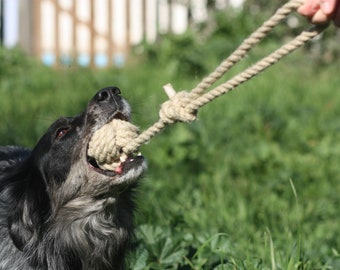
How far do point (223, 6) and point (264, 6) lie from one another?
2.66 ft

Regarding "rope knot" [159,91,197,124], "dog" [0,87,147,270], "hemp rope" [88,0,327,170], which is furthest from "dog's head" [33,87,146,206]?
"rope knot" [159,91,197,124]

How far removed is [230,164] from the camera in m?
6.47

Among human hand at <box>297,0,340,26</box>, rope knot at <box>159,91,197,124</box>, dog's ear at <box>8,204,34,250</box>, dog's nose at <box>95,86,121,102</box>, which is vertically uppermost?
human hand at <box>297,0,340,26</box>

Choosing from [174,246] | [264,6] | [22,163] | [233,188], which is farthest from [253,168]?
[264,6]

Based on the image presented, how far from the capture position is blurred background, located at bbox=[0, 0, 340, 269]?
14.0 feet

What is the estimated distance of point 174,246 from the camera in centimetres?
409

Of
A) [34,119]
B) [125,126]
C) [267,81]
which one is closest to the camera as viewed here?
[125,126]

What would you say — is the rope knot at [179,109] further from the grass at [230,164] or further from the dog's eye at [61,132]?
the grass at [230,164]

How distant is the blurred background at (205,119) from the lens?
426cm

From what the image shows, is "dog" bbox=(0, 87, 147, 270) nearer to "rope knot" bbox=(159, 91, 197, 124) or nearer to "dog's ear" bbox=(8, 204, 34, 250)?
"dog's ear" bbox=(8, 204, 34, 250)

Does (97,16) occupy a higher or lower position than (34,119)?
lower

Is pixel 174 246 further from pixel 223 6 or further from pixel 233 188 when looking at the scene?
pixel 223 6

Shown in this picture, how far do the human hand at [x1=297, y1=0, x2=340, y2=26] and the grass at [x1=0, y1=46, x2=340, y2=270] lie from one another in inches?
33.0

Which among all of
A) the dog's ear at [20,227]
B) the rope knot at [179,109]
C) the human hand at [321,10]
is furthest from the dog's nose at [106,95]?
the human hand at [321,10]
